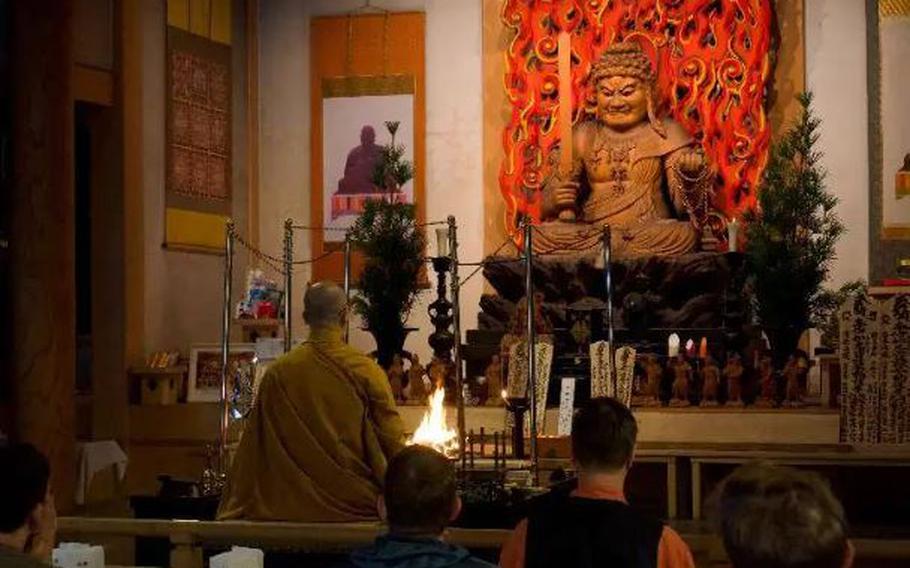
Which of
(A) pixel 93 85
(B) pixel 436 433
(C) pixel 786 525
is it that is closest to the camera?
(C) pixel 786 525

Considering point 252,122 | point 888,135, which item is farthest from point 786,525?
point 252,122

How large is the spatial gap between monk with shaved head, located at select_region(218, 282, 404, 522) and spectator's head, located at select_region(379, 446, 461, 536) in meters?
2.23

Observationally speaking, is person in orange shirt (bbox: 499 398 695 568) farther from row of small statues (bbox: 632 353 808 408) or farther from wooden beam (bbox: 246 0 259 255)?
wooden beam (bbox: 246 0 259 255)

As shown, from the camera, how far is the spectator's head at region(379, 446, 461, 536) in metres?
2.52

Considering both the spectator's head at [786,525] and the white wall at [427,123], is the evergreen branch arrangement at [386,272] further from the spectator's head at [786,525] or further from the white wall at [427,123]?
the spectator's head at [786,525]

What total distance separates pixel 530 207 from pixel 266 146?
2.24m

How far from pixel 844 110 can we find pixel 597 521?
26.8 ft

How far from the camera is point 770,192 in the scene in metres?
8.75

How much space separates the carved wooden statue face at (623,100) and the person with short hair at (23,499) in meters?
7.97

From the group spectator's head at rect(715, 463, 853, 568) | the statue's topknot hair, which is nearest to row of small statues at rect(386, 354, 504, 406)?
the statue's topknot hair

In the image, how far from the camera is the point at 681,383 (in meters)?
8.23

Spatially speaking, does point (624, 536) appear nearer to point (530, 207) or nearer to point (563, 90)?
point (563, 90)

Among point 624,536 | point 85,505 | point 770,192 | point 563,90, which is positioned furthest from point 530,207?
point 624,536

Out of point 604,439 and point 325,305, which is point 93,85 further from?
point 604,439
